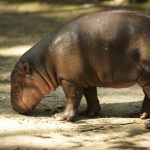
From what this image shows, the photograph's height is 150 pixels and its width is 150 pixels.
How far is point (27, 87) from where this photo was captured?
646 cm

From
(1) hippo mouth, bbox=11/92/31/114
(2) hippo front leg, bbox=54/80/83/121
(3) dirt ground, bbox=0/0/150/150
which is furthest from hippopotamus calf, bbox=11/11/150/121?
(3) dirt ground, bbox=0/0/150/150

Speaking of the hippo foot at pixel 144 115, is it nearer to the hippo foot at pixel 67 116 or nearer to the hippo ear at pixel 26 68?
the hippo foot at pixel 67 116

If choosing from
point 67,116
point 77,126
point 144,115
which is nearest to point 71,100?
point 67,116

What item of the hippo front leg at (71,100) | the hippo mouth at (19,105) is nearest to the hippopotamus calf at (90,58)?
the hippo front leg at (71,100)

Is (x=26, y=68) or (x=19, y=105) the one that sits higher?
(x=26, y=68)

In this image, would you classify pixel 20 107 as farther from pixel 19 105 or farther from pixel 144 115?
pixel 144 115

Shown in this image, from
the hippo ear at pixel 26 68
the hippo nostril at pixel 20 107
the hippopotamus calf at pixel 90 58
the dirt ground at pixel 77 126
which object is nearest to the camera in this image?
the dirt ground at pixel 77 126

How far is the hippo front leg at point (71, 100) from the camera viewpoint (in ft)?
20.4

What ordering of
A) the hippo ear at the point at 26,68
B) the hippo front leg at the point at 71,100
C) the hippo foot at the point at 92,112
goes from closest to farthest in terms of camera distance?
the hippo front leg at the point at 71,100 < the hippo ear at the point at 26,68 < the hippo foot at the point at 92,112

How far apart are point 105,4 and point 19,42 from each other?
12.4 ft

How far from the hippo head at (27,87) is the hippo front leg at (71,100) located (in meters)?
0.31

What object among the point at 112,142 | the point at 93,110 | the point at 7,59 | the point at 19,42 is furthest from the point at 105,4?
the point at 112,142

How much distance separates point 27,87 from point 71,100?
545 mm

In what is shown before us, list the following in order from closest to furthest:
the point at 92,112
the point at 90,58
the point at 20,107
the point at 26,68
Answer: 1. the point at 90,58
2. the point at 26,68
3. the point at 20,107
4. the point at 92,112
